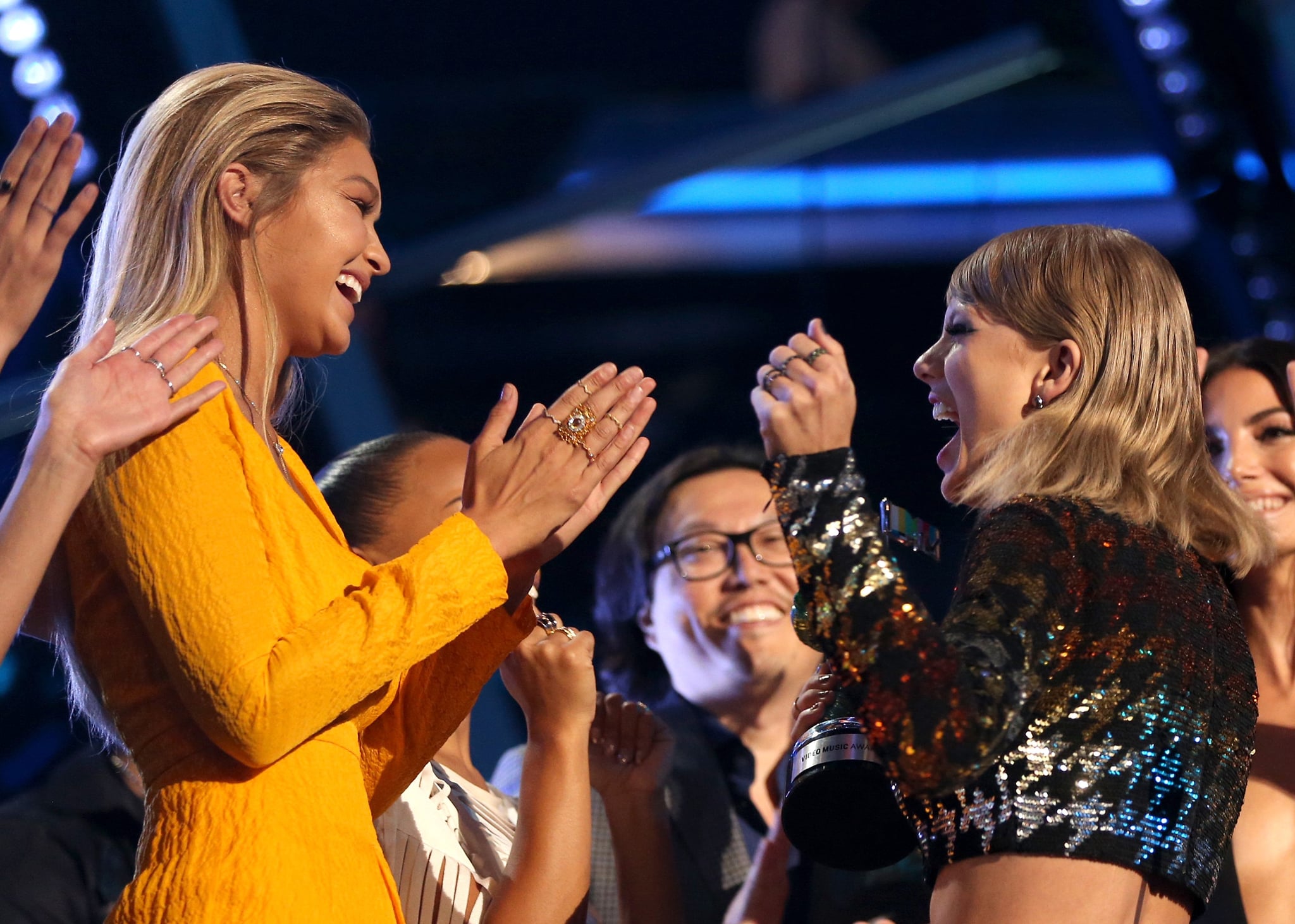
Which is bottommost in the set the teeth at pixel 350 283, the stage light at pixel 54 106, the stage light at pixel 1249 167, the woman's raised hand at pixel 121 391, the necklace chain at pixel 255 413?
the stage light at pixel 1249 167

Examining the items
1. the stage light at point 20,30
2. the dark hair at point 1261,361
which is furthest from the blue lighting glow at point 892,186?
the dark hair at point 1261,361

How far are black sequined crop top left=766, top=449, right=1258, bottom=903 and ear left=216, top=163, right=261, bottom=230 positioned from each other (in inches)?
24.0

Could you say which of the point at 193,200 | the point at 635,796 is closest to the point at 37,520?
the point at 193,200

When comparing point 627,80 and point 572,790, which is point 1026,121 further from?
point 572,790

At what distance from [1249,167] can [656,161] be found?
1694mm

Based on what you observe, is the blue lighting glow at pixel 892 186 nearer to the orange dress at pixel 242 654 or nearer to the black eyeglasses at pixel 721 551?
the black eyeglasses at pixel 721 551

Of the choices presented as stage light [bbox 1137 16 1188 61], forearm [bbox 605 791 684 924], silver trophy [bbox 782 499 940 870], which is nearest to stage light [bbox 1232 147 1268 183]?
stage light [bbox 1137 16 1188 61]

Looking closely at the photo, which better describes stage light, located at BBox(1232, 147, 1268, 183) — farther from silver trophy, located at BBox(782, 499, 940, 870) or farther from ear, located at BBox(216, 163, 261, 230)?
ear, located at BBox(216, 163, 261, 230)

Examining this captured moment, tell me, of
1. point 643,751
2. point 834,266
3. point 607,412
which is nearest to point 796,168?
point 834,266

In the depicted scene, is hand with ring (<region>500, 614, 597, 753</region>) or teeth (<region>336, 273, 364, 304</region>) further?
hand with ring (<region>500, 614, 597, 753</region>)

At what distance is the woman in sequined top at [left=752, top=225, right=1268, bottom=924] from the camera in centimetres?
128

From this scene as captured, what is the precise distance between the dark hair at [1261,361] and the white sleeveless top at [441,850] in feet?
4.29

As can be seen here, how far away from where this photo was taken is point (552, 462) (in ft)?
4.68

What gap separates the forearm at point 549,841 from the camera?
1593 mm
